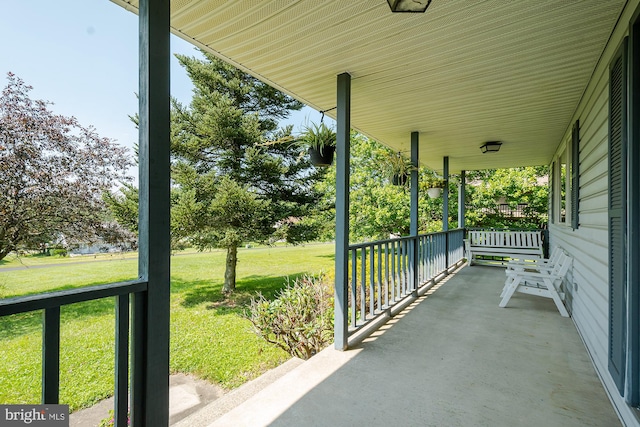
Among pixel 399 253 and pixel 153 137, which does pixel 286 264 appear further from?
pixel 153 137

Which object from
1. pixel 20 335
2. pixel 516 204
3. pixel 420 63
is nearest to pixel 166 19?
pixel 420 63

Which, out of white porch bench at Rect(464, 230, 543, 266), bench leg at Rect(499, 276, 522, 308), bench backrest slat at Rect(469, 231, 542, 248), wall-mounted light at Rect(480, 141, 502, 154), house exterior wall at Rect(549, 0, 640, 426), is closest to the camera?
house exterior wall at Rect(549, 0, 640, 426)

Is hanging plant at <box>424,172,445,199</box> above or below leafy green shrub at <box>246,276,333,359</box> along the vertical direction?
above

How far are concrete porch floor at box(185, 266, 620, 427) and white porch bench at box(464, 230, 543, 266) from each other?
3779mm

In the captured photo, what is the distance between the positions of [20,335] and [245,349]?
4.80 metres

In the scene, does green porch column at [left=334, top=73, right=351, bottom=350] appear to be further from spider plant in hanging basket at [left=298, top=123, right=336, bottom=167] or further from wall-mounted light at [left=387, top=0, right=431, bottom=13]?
wall-mounted light at [left=387, top=0, right=431, bottom=13]

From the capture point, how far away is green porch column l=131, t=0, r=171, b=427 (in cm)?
131

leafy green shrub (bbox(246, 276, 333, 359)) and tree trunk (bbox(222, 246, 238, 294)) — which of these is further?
tree trunk (bbox(222, 246, 238, 294))

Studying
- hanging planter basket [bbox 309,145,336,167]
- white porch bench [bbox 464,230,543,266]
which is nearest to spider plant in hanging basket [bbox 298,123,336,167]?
hanging planter basket [bbox 309,145,336,167]

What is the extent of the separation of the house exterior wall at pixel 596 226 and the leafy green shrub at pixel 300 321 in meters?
2.39

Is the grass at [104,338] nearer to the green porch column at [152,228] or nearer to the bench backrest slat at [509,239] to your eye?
the green porch column at [152,228]

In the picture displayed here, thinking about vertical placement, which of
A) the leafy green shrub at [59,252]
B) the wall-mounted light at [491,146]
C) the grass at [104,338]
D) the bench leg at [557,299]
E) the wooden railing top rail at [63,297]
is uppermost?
the wall-mounted light at [491,146]

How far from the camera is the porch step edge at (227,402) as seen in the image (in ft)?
5.75

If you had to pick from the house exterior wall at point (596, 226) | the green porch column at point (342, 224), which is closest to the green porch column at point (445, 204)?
the house exterior wall at point (596, 226)
